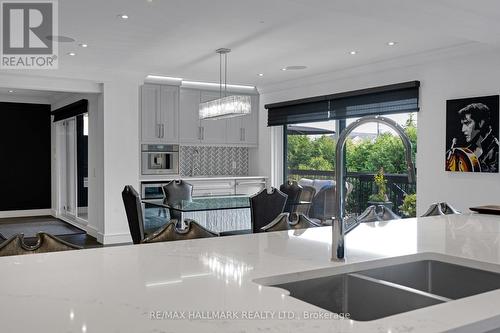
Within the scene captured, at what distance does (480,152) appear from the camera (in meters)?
5.12

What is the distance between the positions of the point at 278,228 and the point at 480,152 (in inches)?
140

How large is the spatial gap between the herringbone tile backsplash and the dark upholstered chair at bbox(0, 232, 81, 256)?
6385 millimetres

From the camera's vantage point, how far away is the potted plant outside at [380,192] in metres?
6.50

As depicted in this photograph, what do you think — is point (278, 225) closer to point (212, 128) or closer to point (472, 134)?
point (472, 134)

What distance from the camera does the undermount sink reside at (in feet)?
5.00

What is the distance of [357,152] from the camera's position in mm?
6992

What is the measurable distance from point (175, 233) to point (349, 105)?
4.97 meters

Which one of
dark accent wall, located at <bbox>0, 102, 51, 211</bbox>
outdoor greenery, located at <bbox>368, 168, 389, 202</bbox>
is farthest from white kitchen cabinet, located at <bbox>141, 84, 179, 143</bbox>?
dark accent wall, located at <bbox>0, 102, 51, 211</bbox>

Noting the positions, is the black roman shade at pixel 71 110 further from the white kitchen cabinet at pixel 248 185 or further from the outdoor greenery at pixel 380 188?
the outdoor greenery at pixel 380 188

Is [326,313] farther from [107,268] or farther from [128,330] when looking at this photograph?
[107,268]

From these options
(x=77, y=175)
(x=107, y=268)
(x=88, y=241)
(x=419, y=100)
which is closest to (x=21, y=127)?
(x=77, y=175)

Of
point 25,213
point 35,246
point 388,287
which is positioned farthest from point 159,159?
point 388,287

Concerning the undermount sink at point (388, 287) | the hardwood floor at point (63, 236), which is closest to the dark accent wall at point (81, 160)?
the hardwood floor at point (63, 236)

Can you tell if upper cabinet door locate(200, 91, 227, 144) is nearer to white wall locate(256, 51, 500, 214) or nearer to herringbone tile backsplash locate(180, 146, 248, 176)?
herringbone tile backsplash locate(180, 146, 248, 176)
